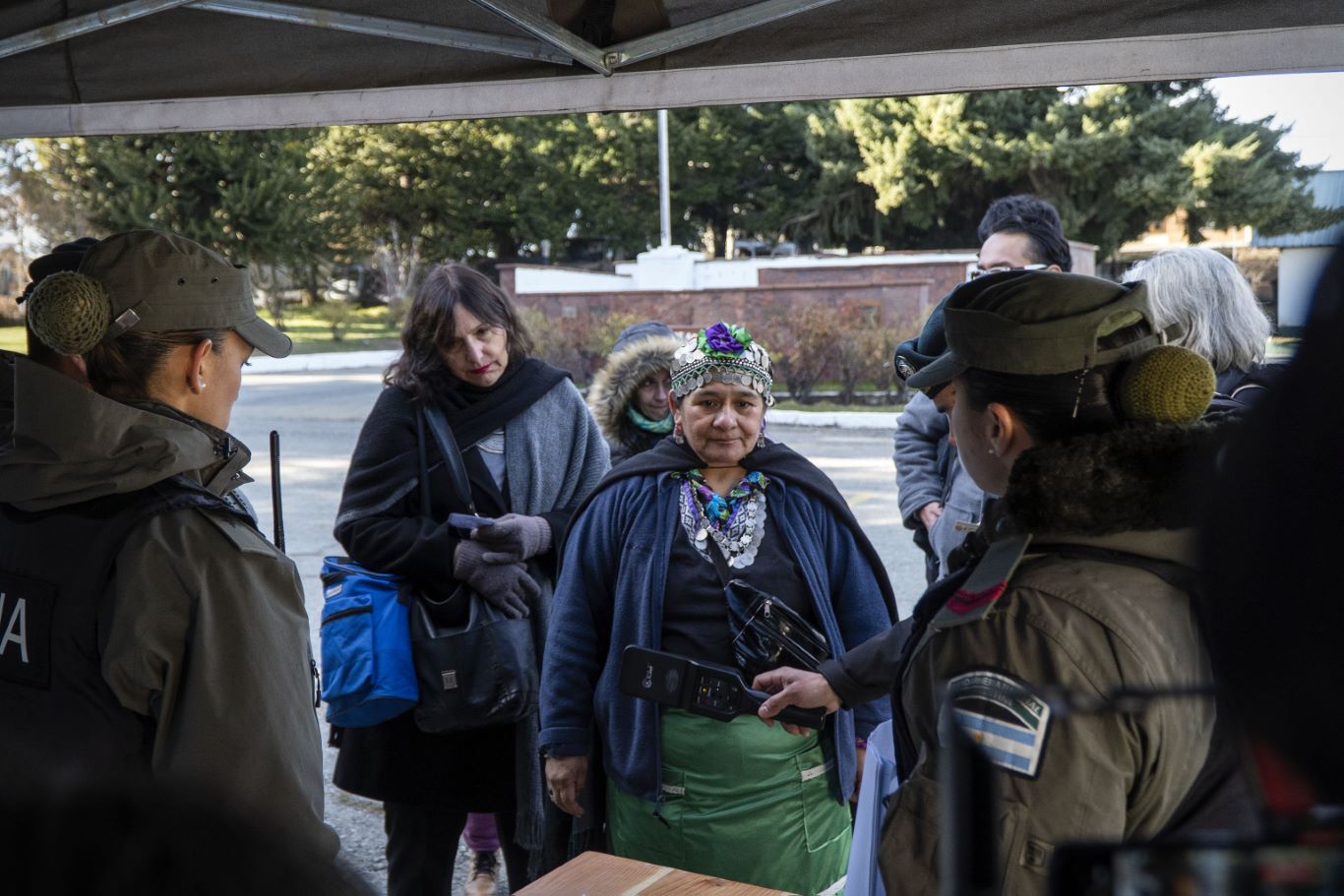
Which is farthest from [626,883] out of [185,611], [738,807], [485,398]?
[485,398]

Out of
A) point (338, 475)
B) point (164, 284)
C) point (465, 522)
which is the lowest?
point (338, 475)

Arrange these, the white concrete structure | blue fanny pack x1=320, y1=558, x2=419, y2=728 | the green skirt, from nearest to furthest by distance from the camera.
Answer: the white concrete structure < the green skirt < blue fanny pack x1=320, y1=558, x2=419, y2=728

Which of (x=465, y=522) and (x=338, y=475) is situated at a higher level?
(x=465, y=522)

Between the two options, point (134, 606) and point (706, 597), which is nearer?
point (134, 606)

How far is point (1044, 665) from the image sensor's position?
1.21m

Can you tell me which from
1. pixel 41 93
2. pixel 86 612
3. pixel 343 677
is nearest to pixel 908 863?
pixel 86 612

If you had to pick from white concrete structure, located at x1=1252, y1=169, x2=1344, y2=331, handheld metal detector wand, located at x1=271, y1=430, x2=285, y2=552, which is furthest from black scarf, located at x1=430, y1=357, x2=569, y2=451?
white concrete structure, located at x1=1252, y1=169, x2=1344, y2=331

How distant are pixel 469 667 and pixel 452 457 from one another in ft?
1.93

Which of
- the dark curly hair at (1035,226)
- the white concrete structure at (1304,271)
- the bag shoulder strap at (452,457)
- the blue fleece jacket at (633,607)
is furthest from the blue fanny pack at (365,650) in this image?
the white concrete structure at (1304,271)

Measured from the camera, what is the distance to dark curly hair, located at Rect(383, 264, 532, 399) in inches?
130

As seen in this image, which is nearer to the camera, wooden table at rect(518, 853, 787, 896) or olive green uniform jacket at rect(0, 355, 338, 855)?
olive green uniform jacket at rect(0, 355, 338, 855)

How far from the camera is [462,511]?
10.6ft

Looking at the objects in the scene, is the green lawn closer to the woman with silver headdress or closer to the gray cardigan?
the gray cardigan

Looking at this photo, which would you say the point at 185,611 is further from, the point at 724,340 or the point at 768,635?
the point at 724,340
